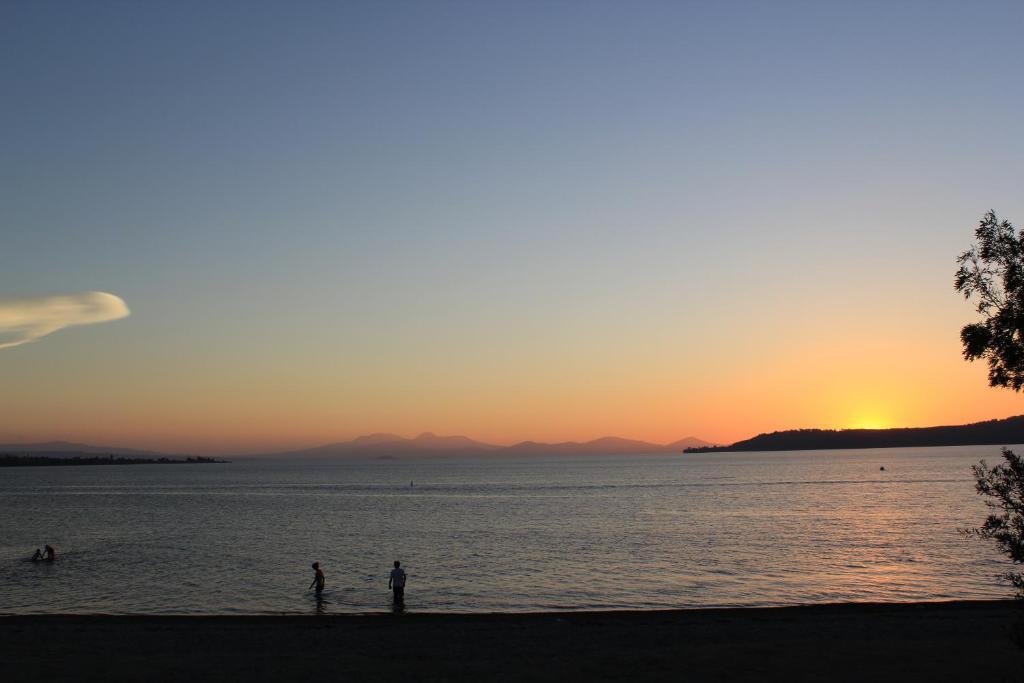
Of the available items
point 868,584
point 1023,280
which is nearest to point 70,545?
point 868,584

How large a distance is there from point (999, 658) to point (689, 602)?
1604 centimetres

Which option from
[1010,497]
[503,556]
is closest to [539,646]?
[1010,497]

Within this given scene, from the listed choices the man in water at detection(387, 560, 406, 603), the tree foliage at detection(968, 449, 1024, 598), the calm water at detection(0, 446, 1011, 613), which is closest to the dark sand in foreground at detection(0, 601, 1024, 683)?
the man in water at detection(387, 560, 406, 603)

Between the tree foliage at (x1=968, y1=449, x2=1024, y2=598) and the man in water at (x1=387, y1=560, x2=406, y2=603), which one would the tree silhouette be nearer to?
the tree foliage at (x1=968, y1=449, x2=1024, y2=598)

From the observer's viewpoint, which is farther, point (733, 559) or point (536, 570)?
point (733, 559)

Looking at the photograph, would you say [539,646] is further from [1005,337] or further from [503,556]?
[503,556]

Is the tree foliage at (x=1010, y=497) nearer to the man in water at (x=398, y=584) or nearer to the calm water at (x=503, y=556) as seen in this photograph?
the calm water at (x=503, y=556)

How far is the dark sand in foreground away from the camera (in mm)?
21156

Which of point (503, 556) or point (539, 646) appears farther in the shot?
point (503, 556)

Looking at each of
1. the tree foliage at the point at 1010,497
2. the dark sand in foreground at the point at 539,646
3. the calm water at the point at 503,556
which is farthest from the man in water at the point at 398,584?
the tree foliage at the point at 1010,497

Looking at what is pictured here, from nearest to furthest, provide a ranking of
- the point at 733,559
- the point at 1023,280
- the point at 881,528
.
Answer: the point at 1023,280 < the point at 733,559 < the point at 881,528

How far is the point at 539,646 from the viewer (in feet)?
83.2

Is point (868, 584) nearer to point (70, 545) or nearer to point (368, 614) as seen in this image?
point (368, 614)

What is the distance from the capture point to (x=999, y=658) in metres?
21.5
